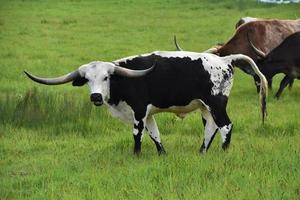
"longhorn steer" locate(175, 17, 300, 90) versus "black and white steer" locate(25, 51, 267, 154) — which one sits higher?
"black and white steer" locate(25, 51, 267, 154)

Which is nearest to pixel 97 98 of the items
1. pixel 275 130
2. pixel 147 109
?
pixel 147 109

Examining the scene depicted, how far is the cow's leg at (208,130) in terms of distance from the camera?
7.61 metres

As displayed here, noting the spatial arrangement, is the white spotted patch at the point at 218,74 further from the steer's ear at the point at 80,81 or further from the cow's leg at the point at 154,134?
the steer's ear at the point at 80,81

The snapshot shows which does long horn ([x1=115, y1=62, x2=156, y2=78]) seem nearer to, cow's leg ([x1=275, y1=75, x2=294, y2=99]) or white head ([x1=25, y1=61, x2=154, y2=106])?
white head ([x1=25, y1=61, x2=154, y2=106])

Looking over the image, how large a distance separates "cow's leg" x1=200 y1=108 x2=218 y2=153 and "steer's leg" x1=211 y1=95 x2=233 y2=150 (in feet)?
0.57

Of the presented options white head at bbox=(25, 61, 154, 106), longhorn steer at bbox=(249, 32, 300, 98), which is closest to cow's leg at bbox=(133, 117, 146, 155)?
white head at bbox=(25, 61, 154, 106)

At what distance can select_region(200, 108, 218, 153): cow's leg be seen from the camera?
7605mm

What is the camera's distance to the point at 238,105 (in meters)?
11.7

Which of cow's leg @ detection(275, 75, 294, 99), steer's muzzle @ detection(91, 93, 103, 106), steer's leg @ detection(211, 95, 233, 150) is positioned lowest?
cow's leg @ detection(275, 75, 294, 99)

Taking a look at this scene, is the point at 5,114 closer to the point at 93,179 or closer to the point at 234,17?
the point at 93,179

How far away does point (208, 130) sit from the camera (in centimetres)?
772

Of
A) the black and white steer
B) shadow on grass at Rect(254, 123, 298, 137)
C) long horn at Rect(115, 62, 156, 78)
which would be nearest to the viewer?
long horn at Rect(115, 62, 156, 78)

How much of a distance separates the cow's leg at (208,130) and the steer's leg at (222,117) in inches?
6.8

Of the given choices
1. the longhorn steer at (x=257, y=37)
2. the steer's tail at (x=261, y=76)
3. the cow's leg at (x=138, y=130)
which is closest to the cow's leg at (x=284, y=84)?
the longhorn steer at (x=257, y=37)
